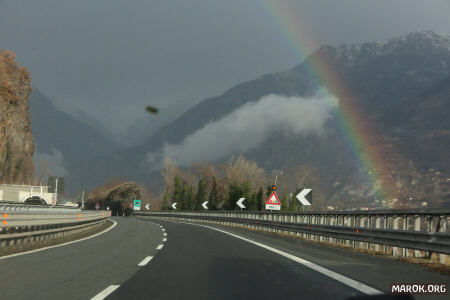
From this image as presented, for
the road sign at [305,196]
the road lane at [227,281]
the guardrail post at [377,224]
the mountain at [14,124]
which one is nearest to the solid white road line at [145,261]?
the road lane at [227,281]

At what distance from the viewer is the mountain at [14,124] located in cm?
9738

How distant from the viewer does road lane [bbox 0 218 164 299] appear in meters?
7.28

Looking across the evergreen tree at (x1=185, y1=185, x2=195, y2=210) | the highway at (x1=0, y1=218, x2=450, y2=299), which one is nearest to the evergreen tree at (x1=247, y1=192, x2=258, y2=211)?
the evergreen tree at (x1=185, y1=185, x2=195, y2=210)

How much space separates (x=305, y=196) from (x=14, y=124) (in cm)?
9194

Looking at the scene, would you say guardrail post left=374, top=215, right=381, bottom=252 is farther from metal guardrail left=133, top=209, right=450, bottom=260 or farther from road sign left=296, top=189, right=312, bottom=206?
road sign left=296, top=189, right=312, bottom=206

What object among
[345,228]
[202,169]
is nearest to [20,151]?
[202,169]

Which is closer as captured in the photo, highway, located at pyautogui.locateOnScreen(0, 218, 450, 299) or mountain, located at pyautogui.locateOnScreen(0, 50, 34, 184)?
highway, located at pyautogui.locateOnScreen(0, 218, 450, 299)

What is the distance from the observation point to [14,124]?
102438 millimetres

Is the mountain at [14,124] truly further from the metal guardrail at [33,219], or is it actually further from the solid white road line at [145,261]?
the solid white road line at [145,261]

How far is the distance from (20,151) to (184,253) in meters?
101

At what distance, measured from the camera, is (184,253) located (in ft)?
43.1

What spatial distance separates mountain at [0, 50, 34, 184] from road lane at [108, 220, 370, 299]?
92501 millimetres

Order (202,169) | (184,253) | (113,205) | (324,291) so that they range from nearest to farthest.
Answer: (324,291)
(184,253)
(113,205)
(202,169)

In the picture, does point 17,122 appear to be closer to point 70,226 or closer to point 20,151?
point 20,151
